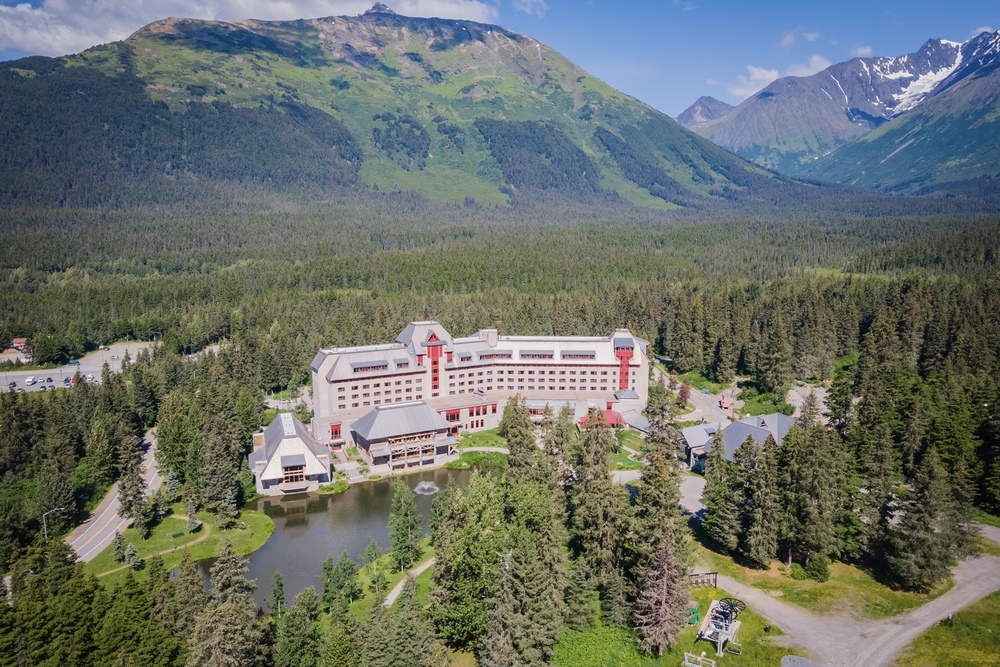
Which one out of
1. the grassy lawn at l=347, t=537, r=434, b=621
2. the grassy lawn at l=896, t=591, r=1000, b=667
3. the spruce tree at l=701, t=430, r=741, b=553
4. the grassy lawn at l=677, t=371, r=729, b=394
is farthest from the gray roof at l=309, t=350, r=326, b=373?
the grassy lawn at l=896, t=591, r=1000, b=667

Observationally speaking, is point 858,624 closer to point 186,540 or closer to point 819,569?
point 819,569

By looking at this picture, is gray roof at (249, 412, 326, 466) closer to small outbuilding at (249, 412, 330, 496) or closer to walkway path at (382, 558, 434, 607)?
small outbuilding at (249, 412, 330, 496)

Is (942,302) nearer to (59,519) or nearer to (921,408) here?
(921,408)

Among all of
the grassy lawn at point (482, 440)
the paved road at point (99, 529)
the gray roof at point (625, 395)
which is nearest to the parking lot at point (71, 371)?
the paved road at point (99, 529)

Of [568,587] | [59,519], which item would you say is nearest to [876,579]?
[568,587]

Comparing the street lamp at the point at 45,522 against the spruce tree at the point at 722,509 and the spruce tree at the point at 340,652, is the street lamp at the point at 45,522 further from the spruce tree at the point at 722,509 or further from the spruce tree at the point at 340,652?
the spruce tree at the point at 722,509

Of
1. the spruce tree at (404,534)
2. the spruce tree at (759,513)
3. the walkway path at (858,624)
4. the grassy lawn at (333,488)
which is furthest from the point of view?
the grassy lawn at (333,488)
